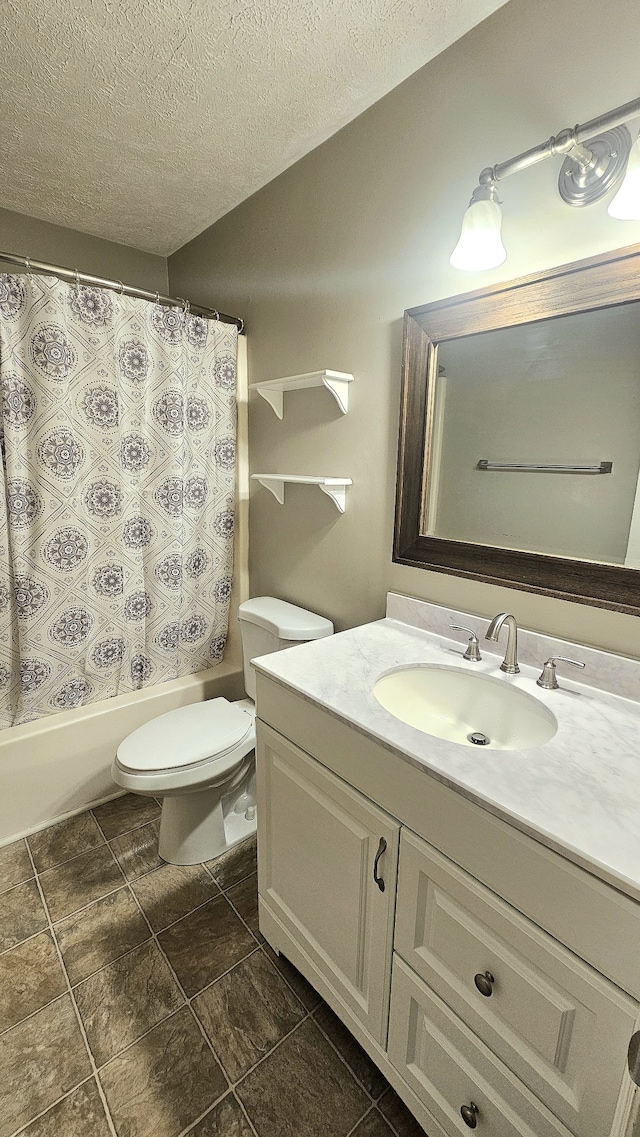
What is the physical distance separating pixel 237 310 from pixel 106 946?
218 cm

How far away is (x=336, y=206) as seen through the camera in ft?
4.89

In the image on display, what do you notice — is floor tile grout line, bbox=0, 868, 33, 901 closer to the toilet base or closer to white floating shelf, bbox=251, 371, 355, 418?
the toilet base

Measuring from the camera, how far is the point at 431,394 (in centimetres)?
130

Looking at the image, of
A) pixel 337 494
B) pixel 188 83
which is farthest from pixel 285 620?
pixel 188 83

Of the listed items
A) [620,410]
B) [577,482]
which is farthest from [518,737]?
[620,410]

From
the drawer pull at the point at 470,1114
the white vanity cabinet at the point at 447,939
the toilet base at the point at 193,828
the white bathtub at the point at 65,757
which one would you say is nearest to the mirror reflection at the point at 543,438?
the white vanity cabinet at the point at 447,939

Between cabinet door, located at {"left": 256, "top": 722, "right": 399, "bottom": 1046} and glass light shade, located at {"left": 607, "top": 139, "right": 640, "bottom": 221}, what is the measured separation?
1145 millimetres

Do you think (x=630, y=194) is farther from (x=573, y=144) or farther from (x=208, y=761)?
(x=208, y=761)

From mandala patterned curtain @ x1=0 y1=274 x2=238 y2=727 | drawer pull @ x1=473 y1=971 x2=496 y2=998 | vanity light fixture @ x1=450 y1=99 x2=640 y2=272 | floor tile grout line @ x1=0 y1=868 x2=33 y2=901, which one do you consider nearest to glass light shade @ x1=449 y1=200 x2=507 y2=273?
vanity light fixture @ x1=450 y1=99 x2=640 y2=272

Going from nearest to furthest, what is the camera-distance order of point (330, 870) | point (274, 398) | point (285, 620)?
point (330, 870) < point (285, 620) < point (274, 398)

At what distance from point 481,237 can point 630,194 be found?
27 cm

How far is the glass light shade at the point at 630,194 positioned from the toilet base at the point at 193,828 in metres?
1.76

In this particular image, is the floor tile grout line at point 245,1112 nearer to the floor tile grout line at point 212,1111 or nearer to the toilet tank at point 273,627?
the floor tile grout line at point 212,1111

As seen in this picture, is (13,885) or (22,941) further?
(13,885)
